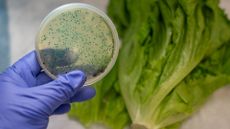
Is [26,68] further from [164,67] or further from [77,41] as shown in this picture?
[164,67]

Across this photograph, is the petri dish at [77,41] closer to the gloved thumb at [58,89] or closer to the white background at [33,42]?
the gloved thumb at [58,89]

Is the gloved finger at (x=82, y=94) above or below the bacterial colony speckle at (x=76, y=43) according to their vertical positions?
below

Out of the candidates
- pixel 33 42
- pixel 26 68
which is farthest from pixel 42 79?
pixel 33 42

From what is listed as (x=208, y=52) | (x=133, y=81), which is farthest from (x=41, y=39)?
(x=208, y=52)

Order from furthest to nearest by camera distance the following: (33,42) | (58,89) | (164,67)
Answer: (33,42) → (164,67) → (58,89)

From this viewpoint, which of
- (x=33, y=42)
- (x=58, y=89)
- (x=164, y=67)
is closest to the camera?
(x=58, y=89)

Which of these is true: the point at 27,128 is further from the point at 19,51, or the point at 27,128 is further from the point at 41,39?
the point at 19,51

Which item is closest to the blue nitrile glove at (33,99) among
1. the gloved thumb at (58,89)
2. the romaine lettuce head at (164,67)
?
the gloved thumb at (58,89)
